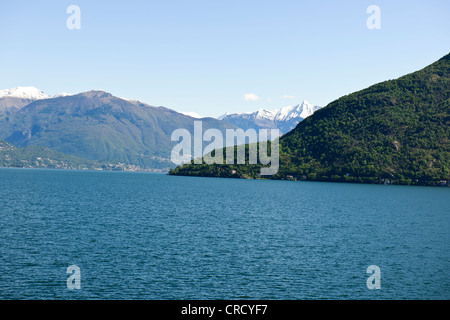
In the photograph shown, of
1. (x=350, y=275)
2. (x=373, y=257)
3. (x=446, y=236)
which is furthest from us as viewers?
(x=446, y=236)

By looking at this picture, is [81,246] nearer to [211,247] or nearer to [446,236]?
[211,247]

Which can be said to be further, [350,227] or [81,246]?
[350,227]

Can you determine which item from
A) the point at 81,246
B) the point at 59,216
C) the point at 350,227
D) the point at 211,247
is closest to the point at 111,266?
the point at 81,246

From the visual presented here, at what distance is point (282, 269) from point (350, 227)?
118 feet

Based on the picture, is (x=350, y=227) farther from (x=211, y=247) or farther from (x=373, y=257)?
(x=211, y=247)

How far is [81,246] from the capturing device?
5356 cm
